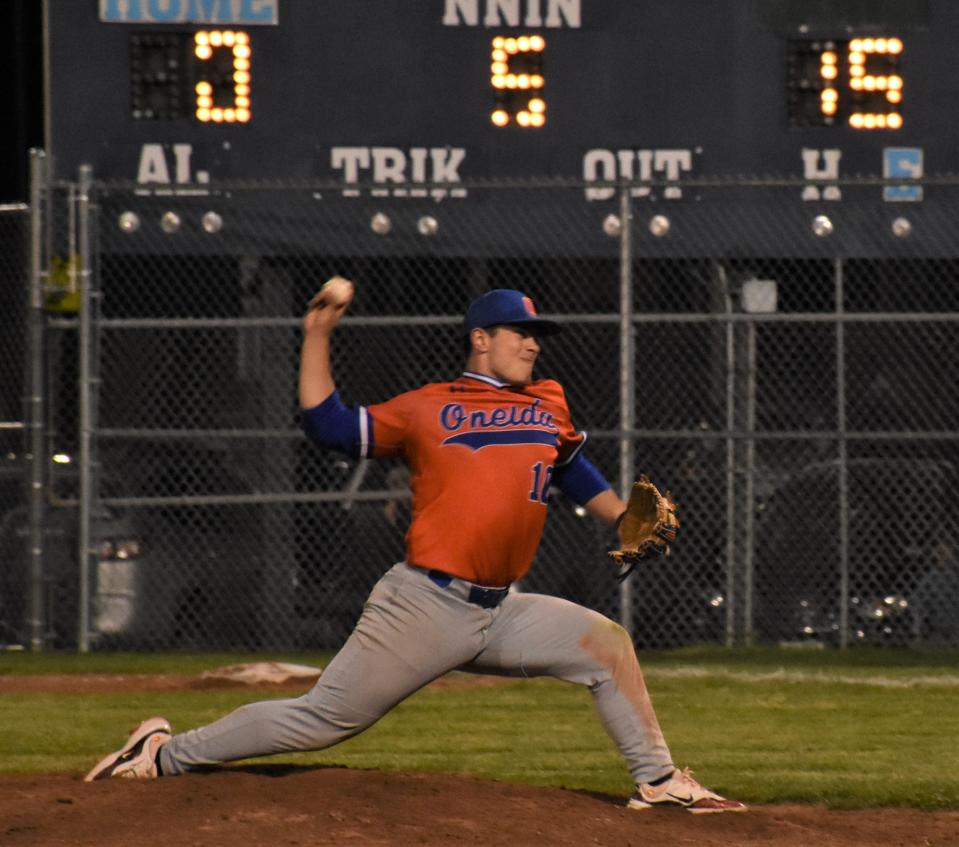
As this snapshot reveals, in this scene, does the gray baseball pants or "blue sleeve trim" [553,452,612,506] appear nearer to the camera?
the gray baseball pants

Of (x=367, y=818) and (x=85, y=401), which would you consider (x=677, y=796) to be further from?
(x=85, y=401)

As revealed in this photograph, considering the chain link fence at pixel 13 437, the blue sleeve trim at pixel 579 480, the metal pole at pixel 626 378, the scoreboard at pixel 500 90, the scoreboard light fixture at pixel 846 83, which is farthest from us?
the scoreboard light fixture at pixel 846 83

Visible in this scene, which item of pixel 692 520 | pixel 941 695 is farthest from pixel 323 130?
pixel 941 695

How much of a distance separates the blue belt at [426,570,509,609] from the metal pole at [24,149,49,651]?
6734mm

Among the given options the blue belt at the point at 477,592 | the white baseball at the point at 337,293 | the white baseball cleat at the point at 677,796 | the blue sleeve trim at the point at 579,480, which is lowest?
the white baseball cleat at the point at 677,796

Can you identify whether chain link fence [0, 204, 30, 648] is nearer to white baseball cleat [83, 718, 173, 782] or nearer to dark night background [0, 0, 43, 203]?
white baseball cleat [83, 718, 173, 782]

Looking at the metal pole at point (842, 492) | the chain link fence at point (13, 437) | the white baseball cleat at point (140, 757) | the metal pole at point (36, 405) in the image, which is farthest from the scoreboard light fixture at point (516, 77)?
the white baseball cleat at point (140, 757)

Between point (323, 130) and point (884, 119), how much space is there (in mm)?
3652

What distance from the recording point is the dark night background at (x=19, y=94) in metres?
20.2

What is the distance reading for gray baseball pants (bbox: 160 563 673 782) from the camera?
604 centimetres

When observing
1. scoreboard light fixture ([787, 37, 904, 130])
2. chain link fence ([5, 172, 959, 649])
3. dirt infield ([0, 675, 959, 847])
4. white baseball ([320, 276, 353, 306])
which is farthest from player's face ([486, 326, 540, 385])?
scoreboard light fixture ([787, 37, 904, 130])

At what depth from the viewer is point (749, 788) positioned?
23.8 ft

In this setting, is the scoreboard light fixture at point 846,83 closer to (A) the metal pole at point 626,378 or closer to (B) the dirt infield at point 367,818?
(A) the metal pole at point 626,378

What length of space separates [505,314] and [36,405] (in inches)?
264
